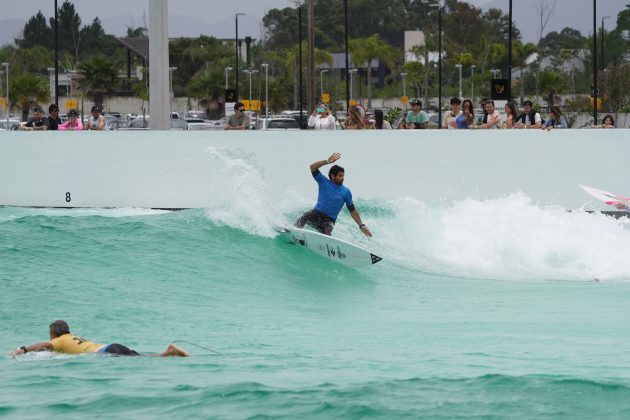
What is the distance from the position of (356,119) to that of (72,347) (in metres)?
11.1

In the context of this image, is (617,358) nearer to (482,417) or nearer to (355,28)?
(482,417)

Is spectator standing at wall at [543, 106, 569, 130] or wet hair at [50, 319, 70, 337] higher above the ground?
spectator standing at wall at [543, 106, 569, 130]

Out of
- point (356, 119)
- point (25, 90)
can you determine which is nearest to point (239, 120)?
point (356, 119)

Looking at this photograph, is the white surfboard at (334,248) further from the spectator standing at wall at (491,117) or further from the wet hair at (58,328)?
the spectator standing at wall at (491,117)

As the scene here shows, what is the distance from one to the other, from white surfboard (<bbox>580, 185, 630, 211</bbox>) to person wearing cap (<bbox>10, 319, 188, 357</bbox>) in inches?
433

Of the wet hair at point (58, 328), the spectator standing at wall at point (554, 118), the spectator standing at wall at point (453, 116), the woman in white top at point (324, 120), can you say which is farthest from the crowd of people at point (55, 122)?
the wet hair at point (58, 328)

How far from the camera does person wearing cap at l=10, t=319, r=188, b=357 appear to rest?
8.11 meters

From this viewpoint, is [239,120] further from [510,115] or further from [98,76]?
[98,76]

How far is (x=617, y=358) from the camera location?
26.7ft

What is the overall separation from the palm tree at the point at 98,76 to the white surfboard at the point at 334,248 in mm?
54413

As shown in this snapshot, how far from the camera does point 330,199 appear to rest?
13.6 meters

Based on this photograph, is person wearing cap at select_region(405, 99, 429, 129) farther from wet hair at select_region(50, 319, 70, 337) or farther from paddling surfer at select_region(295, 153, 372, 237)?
wet hair at select_region(50, 319, 70, 337)

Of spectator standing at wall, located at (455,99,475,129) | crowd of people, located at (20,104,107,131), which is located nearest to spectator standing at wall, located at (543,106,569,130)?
spectator standing at wall, located at (455,99,475,129)

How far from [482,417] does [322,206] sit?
746 cm
